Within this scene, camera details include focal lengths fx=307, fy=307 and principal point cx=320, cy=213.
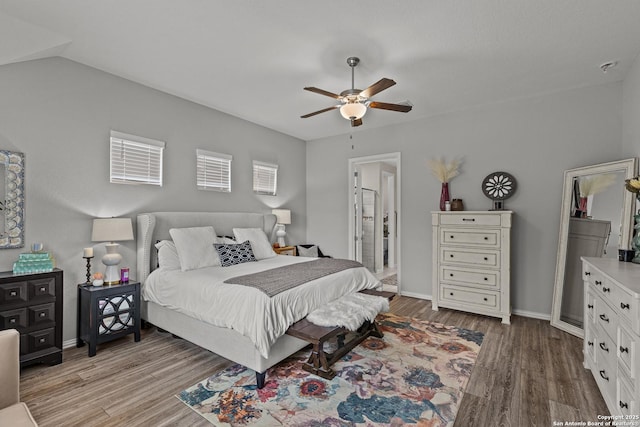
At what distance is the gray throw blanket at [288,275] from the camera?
2.57 m

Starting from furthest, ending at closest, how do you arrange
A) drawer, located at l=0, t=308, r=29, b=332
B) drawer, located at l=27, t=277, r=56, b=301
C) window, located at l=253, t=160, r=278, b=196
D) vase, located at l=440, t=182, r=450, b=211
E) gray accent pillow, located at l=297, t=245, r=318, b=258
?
gray accent pillow, located at l=297, t=245, r=318, b=258, window, located at l=253, t=160, r=278, b=196, vase, located at l=440, t=182, r=450, b=211, drawer, located at l=27, t=277, r=56, b=301, drawer, located at l=0, t=308, r=29, b=332

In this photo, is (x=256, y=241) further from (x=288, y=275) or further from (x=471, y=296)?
(x=471, y=296)

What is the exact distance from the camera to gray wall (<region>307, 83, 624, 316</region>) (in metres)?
3.64

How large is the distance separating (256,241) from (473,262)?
9.54 feet

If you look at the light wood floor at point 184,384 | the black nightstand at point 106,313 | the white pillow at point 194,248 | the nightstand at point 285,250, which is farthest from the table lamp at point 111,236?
the nightstand at point 285,250

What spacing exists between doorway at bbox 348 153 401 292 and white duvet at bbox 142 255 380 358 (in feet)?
7.01

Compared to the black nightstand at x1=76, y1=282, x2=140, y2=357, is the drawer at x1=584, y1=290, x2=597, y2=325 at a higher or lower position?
higher

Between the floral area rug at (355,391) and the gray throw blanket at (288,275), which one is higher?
the gray throw blanket at (288,275)

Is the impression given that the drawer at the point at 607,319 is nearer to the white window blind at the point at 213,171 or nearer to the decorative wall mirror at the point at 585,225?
the decorative wall mirror at the point at 585,225

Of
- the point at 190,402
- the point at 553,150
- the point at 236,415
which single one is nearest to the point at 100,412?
the point at 190,402

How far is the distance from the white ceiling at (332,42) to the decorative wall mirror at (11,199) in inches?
34.8

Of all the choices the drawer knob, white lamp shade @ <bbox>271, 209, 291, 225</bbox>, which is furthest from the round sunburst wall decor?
white lamp shade @ <bbox>271, 209, 291, 225</bbox>

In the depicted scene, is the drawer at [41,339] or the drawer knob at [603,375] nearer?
the drawer knob at [603,375]

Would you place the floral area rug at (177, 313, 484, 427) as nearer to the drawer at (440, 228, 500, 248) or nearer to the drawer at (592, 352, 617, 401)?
the drawer at (592, 352, 617, 401)
